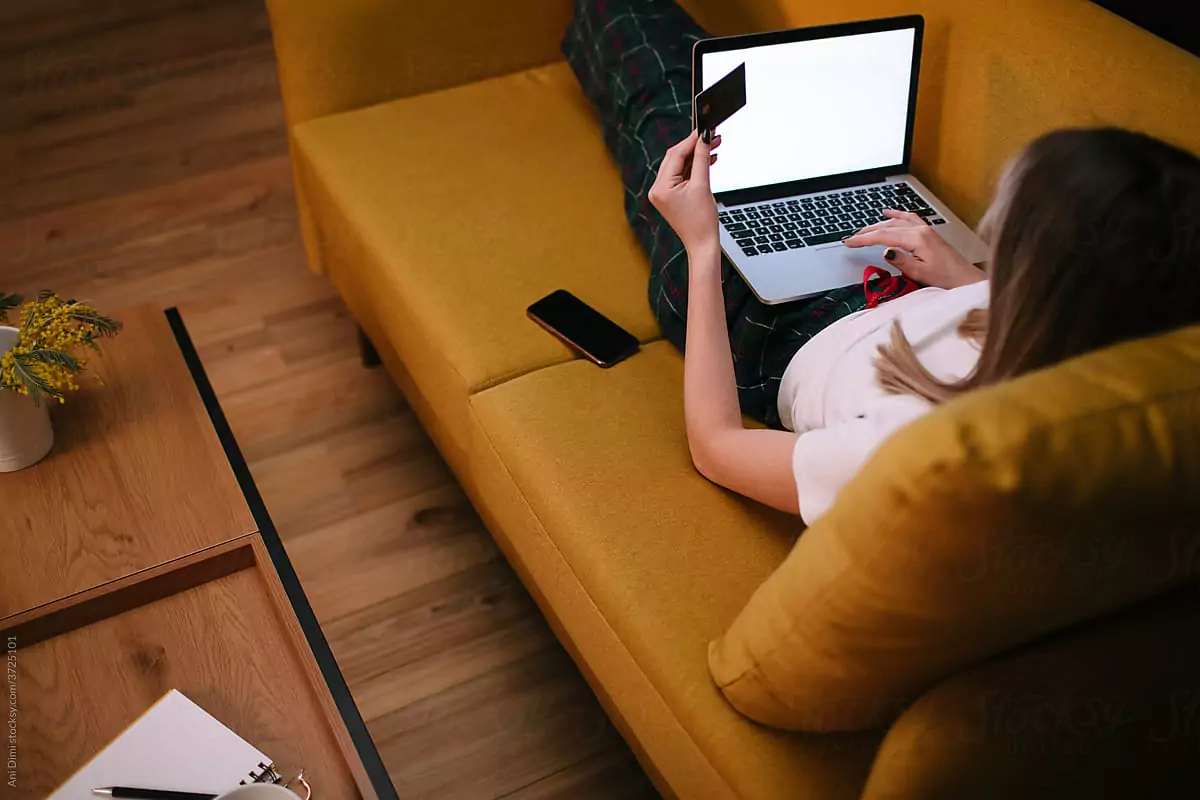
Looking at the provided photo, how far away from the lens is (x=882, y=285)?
4.76ft

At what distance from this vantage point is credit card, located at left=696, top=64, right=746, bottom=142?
146cm

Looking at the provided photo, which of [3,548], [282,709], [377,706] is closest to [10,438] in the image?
[3,548]

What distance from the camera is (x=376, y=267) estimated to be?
1717 millimetres

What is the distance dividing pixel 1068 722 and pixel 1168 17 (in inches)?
52.2

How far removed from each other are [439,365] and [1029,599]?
3.15 ft

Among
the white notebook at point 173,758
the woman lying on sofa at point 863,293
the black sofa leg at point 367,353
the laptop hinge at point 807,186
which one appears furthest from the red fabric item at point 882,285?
the black sofa leg at point 367,353

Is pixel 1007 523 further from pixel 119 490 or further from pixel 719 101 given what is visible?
pixel 119 490

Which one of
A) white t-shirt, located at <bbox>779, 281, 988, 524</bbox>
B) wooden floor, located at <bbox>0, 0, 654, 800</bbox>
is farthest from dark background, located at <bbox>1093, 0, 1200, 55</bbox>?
wooden floor, located at <bbox>0, 0, 654, 800</bbox>

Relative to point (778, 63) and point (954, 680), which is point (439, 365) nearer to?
point (778, 63)

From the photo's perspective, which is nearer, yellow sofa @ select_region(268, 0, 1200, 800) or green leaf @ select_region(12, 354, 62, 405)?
yellow sofa @ select_region(268, 0, 1200, 800)

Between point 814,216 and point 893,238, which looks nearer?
point 893,238

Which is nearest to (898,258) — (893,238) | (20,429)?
(893,238)

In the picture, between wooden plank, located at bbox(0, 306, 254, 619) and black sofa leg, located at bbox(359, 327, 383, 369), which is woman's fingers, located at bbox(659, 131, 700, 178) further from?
black sofa leg, located at bbox(359, 327, 383, 369)

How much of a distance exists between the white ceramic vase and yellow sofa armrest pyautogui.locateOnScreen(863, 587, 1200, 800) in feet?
3.46
